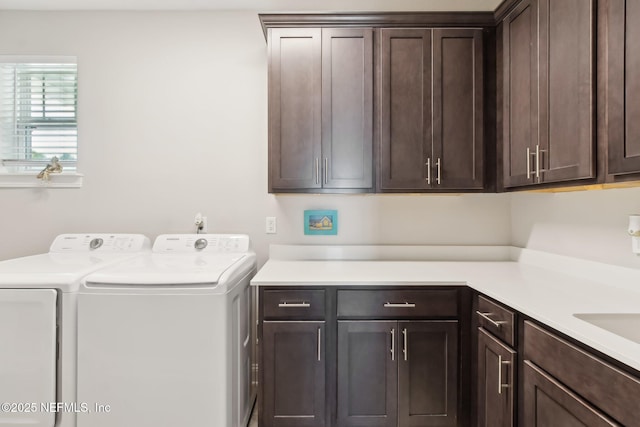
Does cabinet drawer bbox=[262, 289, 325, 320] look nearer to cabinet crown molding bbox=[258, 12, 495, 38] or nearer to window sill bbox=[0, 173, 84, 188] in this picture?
cabinet crown molding bbox=[258, 12, 495, 38]

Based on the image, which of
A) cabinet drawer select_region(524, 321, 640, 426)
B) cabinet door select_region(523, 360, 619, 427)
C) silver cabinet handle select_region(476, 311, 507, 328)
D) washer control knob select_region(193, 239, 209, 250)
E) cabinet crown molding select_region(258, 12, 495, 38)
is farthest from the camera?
washer control knob select_region(193, 239, 209, 250)

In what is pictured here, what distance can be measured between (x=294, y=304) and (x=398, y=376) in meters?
0.62

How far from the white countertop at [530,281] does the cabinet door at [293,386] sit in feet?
1.13

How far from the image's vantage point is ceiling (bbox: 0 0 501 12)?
2355mm

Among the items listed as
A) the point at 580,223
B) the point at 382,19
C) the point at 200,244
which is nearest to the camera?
the point at 580,223

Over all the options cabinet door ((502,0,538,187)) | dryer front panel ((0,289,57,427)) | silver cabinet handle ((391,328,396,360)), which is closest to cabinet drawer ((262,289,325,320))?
silver cabinet handle ((391,328,396,360))

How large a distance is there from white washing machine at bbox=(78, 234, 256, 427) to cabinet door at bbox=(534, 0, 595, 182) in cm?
155

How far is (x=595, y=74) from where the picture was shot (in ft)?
4.33

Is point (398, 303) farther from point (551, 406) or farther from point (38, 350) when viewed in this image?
point (38, 350)

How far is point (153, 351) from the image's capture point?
157 cm

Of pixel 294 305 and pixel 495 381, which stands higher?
pixel 294 305

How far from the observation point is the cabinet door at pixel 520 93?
5.59 ft

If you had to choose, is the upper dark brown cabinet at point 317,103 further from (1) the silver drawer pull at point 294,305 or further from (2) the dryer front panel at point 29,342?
(2) the dryer front panel at point 29,342

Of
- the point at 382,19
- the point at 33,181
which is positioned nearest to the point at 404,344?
the point at 382,19
